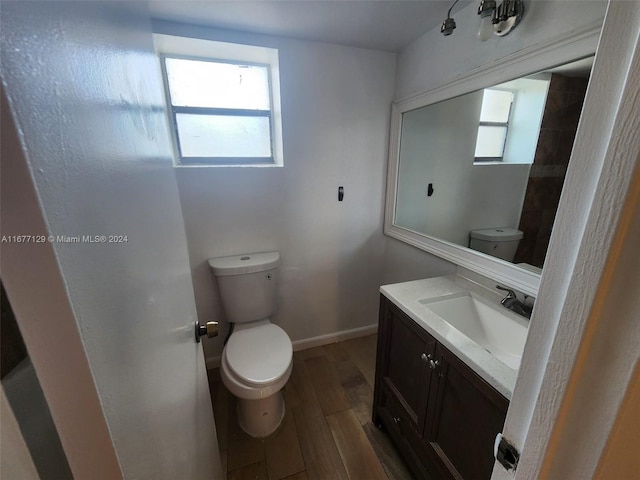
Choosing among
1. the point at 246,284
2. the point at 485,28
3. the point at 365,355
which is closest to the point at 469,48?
the point at 485,28

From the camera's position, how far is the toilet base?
134 cm

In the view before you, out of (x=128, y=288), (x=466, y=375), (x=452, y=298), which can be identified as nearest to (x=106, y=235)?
(x=128, y=288)

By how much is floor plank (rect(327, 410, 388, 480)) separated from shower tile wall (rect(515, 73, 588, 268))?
117cm

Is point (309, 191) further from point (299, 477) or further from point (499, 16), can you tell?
point (299, 477)

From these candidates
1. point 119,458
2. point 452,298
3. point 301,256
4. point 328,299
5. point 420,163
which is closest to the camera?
point 119,458

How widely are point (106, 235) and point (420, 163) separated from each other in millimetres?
1727

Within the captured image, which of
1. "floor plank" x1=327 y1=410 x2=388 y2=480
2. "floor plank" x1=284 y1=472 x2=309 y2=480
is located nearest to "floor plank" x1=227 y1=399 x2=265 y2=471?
"floor plank" x1=284 y1=472 x2=309 y2=480

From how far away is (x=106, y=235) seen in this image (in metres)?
0.33

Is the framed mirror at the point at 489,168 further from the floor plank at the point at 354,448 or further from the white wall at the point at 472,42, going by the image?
the floor plank at the point at 354,448

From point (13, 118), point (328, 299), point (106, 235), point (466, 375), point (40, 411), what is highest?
point (13, 118)

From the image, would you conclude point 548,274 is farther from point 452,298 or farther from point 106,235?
point 452,298

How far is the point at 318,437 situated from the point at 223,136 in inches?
73.7

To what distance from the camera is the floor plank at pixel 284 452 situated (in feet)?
3.98

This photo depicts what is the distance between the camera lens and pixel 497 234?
1.22 meters
